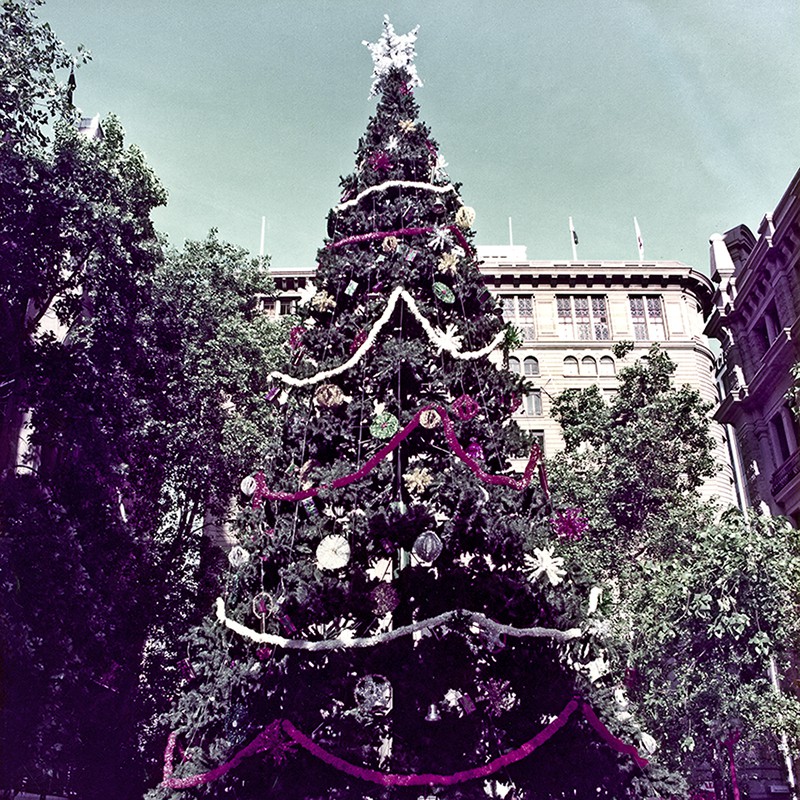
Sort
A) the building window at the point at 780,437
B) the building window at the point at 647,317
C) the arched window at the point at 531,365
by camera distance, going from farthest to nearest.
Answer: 1. the building window at the point at 647,317
2. the arched window at the point at 531,365
3. the building window at the point at 780,437

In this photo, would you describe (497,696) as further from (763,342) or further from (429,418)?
(763,342)

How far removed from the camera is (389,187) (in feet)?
46.2

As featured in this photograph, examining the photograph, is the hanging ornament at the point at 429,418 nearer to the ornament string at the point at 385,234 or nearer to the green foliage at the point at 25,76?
the ornament string at the point at 385,234

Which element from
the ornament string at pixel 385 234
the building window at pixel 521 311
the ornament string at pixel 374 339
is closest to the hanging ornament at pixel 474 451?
the ornament string at pixel 374 339

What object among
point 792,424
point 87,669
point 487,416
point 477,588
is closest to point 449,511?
point 477,588

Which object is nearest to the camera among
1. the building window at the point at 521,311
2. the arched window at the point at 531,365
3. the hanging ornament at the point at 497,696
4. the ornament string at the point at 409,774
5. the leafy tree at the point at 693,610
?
the ornament string at the point at 409,774

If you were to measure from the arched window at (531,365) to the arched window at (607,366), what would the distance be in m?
3.64

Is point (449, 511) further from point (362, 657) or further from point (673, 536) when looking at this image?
point (673, 536)

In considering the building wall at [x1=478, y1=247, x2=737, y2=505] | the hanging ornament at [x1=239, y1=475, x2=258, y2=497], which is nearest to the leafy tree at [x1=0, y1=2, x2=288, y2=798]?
the hanging ornament at [x1=239, y1=475, x2=258, y2=497]

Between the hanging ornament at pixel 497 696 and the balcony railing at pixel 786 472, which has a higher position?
the balcony railing at pixel 786 472

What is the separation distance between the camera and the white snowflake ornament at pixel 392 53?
1582 centimetres

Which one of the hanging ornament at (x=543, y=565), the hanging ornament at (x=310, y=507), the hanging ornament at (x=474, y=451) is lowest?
the hanging ornament at (x=543, y=565)

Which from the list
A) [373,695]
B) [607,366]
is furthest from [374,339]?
[607,366]

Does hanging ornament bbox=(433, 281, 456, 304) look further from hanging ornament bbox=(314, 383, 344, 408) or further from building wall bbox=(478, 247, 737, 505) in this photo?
building wall bbox=(478, 247, 737, 505)
